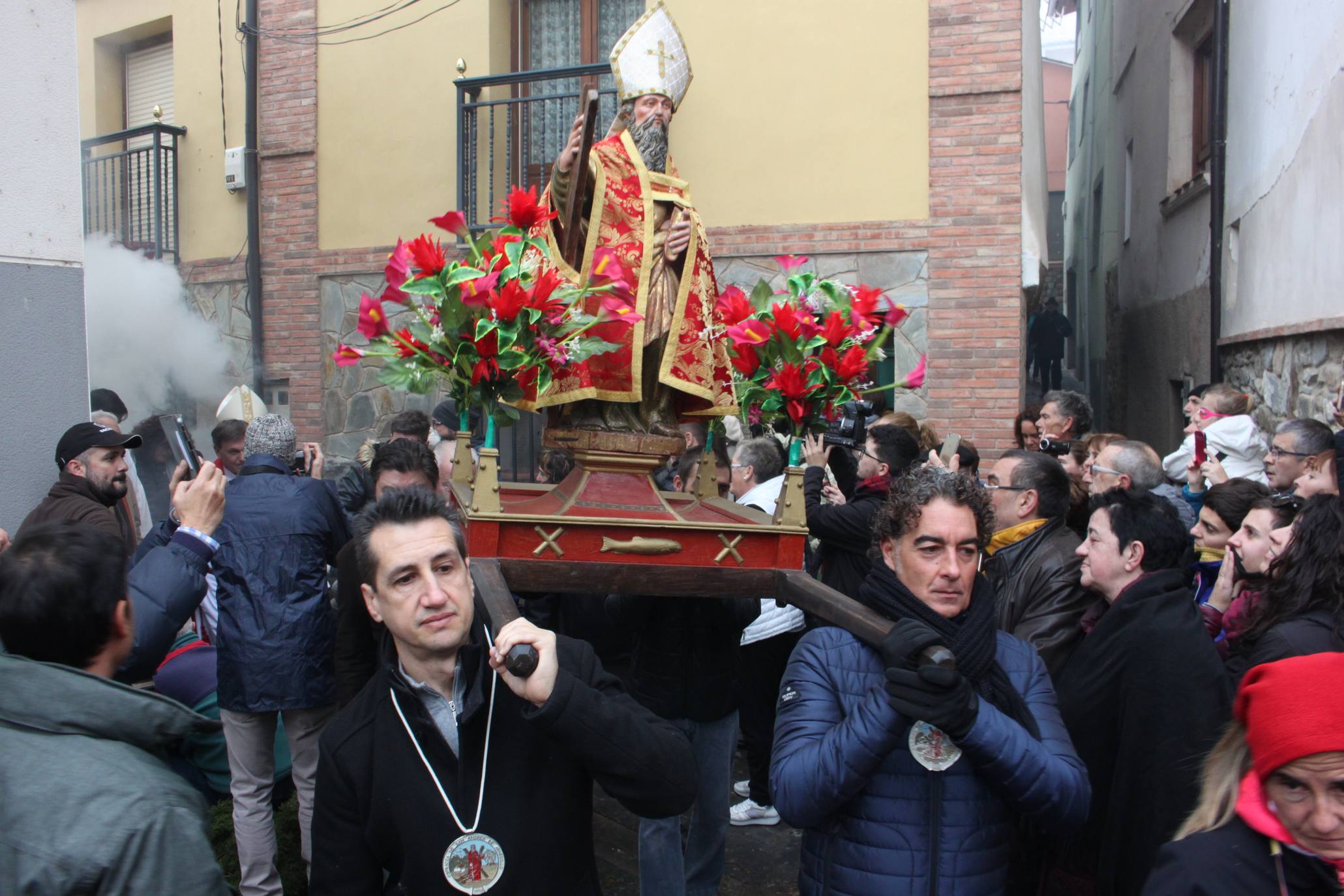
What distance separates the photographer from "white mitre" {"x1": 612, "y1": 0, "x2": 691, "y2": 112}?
3.61 meters

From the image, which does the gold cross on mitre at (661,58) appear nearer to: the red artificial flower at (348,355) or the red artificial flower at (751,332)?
the red artificial flower at (751,332)

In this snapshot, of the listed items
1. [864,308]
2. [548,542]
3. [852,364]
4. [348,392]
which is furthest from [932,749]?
[348,392]

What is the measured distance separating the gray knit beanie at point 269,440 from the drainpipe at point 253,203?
5853mm

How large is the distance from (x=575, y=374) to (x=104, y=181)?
31.1ft

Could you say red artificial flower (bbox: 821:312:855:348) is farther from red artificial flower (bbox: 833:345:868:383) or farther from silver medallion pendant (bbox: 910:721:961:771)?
silver medallion pendant (bbox: 910:721:961:771)

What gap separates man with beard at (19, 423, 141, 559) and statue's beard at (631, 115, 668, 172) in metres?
2.41

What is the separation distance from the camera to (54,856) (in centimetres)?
146

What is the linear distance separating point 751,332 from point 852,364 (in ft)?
1.23

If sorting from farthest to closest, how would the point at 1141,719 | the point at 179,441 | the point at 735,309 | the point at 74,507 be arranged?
the point at 179,441 → the point at 74,507 → the point at 735,309 → the point at 1141,719

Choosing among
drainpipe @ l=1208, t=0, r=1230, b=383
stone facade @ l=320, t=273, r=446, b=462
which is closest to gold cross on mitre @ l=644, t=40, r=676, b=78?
drainpipe @ l=1208, t=0, r=1230, b=383

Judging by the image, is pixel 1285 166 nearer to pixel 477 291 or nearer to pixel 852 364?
pixel 852 364

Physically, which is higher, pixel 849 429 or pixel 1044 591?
pixel 849 429

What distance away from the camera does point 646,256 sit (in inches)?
137

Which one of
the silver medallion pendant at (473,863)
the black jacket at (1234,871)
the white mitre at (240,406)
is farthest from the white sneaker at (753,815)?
the black jacket at (1234,871)
